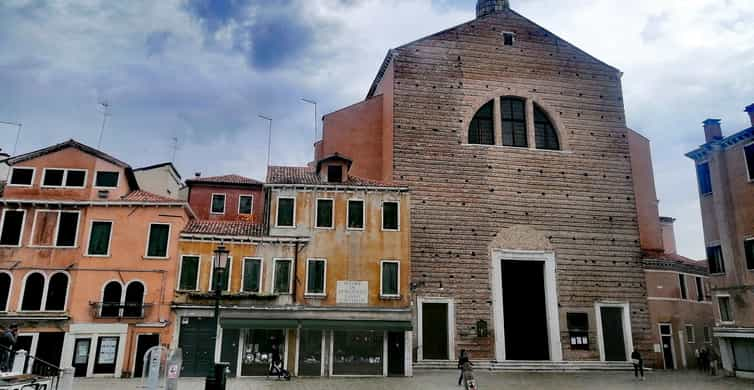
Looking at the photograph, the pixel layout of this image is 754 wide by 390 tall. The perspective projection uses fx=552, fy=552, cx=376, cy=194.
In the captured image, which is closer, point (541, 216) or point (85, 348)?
point (85, 348)

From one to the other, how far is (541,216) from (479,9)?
1848 cm

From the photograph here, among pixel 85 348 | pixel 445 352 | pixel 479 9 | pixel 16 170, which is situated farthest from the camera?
pixel 479 9

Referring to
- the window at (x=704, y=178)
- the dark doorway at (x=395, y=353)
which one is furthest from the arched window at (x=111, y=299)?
the window at (x=704, y=178)

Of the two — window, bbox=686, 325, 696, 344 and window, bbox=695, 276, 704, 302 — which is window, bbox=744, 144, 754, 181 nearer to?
window, bbox=695, 276, 704, 302

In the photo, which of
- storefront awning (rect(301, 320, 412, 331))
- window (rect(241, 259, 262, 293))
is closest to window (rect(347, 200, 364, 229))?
storefront awning (rect(301, 320, 412, 331))

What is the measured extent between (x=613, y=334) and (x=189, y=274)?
18.3 m

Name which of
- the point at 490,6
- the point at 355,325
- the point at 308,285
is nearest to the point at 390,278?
the point at 355,325

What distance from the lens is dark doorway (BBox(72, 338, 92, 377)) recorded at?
736 inches

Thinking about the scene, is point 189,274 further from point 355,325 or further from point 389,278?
point 389,278

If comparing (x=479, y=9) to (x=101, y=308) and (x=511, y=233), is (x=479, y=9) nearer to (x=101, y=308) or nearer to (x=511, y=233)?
(x=511, y=233)

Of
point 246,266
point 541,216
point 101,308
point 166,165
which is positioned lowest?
point 101,308

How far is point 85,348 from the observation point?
18.9 metres

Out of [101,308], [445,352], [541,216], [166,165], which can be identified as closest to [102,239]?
[101,308]

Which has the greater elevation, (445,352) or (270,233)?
(270,233)
